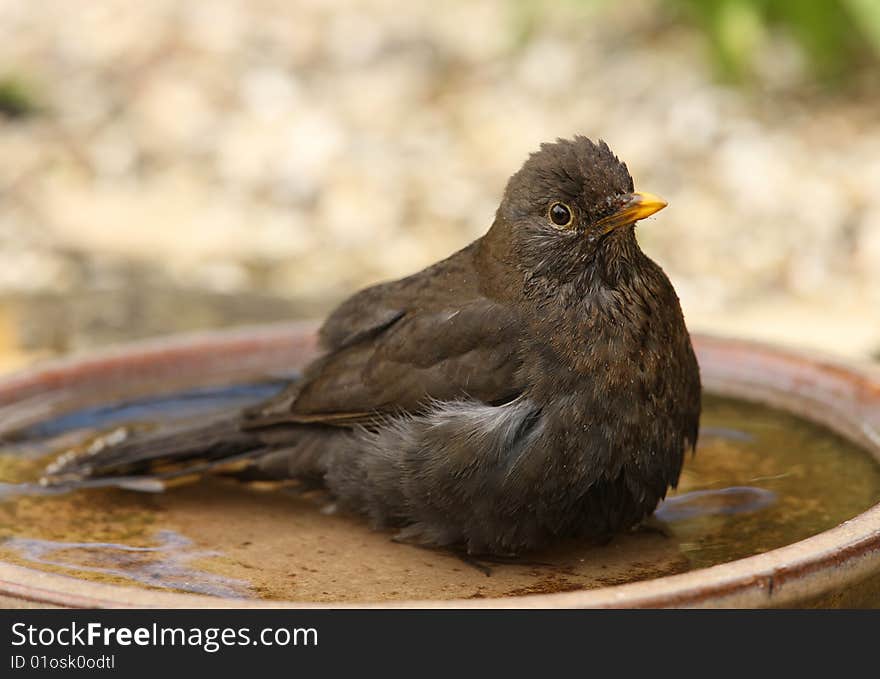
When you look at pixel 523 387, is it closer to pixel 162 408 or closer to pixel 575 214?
pixel 575 214

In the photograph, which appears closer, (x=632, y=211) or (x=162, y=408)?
(x=632, y=211)

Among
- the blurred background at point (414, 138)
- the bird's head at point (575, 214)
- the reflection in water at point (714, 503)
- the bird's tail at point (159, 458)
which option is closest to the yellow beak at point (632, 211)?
the bird's head at point (575, 214)

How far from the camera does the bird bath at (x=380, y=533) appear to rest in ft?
9.72

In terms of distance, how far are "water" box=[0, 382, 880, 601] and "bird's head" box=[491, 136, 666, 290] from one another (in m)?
0.71

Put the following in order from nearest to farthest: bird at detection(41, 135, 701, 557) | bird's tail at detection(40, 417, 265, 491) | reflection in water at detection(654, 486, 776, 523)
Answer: bird at detection(41, 135, 701, 557) → reflection in water at detection(654, 486, 776, 523) → bird's tail at detection(40, 417, 265, 491)

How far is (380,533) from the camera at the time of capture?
3.92 metres

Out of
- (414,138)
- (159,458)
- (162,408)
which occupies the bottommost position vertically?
(159,458)

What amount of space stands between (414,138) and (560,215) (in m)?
7.34

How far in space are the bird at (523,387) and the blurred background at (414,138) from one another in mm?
2917

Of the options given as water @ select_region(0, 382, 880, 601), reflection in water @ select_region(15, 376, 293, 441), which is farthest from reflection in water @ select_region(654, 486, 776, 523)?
reflection in water @ select_region(15, 376, 293, 441)

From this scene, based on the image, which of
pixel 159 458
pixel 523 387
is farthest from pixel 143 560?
pixel 523 387

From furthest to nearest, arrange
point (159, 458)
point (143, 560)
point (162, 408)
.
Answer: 1. point (162, 408)
2. point (159, 458)
3. point (143, 560)

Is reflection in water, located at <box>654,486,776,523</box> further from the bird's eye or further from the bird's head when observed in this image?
the bird's eye

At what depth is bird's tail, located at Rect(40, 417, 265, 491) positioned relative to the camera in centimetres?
425
